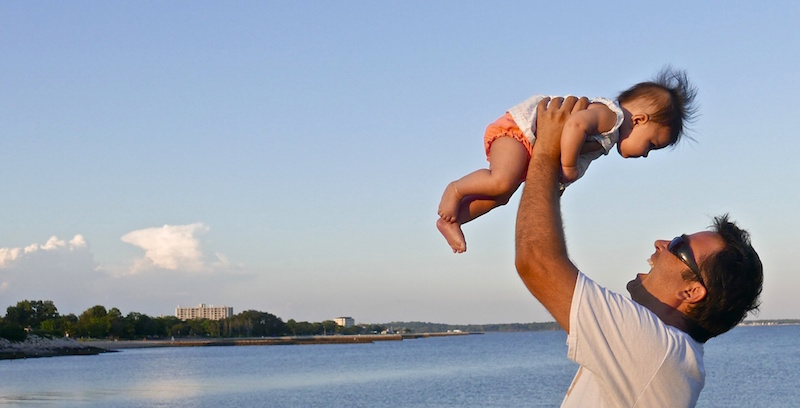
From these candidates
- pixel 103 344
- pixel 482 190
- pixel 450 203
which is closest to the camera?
pixel 482 190

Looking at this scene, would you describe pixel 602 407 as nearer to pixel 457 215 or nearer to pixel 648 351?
pixel 648 351

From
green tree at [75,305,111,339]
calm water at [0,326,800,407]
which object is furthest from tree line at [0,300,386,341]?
calm water at [0,326,800,407]

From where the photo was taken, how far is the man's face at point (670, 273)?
108 inches

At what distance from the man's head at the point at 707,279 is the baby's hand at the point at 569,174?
424 millimetres

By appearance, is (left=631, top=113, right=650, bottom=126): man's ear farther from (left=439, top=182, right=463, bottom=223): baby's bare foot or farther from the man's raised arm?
(left=439, top=182, right=463, bottom=223): baby's bare foot

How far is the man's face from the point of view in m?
2.74

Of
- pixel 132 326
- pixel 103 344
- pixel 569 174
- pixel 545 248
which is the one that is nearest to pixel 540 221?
pixel 545 248

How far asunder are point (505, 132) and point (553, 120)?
24 cm

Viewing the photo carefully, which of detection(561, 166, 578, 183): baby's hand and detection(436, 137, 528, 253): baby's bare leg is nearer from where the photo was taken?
detection(561, 166, 578, 183): baby's hand

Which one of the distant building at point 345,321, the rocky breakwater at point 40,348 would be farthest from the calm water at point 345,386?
the distant building at point 345,321

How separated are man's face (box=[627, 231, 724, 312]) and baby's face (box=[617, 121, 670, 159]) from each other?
30 cm

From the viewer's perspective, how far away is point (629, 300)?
2.39 metres

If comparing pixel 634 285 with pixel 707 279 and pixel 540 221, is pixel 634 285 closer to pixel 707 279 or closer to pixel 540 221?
pixel 707 279

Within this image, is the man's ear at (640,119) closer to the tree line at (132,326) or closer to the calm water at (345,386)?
the calm water at (345,386)
